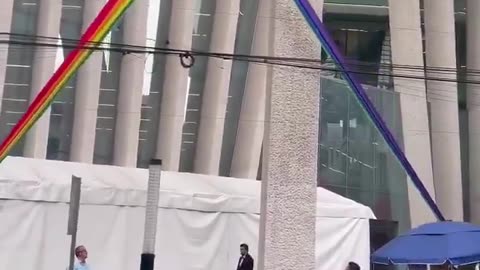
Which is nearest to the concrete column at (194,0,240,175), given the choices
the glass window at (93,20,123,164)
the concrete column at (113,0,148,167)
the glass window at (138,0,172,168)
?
the glass window at (138,0,172,168)

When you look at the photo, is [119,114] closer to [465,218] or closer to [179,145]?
[179,145]

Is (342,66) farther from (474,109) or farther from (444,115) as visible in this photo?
(474,109)

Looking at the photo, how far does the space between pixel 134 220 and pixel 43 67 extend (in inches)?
312

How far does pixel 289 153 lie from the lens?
11.5m

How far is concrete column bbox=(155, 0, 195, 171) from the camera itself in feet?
74.6

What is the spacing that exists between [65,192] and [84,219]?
0.62 meters

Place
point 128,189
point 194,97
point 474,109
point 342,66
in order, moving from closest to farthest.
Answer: point 342,66
point 128,189
point 194,97
point 474,109

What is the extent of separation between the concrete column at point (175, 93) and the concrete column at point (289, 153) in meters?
11.3

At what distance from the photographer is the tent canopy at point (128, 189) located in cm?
1398

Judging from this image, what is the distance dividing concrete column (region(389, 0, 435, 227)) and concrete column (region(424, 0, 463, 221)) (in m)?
0.70

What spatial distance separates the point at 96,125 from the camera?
23000 mm

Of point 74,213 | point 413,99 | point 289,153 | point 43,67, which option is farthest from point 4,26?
point 413,99

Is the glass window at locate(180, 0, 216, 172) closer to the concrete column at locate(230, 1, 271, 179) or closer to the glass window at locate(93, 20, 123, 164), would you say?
the concrete column at locate(230, 1, 271, 179)

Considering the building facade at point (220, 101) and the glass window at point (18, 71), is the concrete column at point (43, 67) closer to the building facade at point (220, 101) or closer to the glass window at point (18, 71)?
the building facade at point (220, 101)
